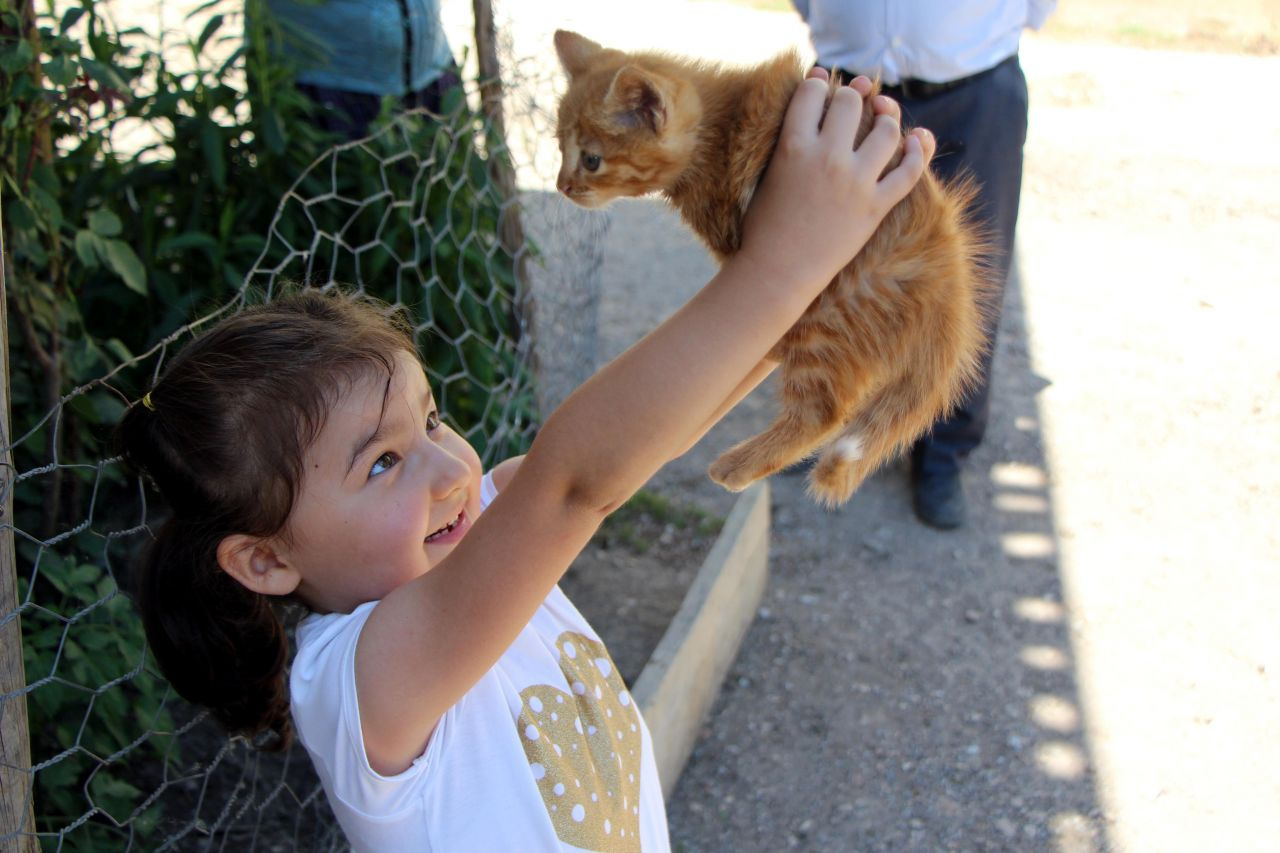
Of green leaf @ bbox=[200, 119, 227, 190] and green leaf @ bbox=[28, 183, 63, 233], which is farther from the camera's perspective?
green leaf @ bbox=[200, 119, 227, 190]

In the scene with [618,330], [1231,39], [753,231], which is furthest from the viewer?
[1231,39]

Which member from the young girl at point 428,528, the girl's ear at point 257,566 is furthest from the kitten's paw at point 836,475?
the girl's ear at point 257,566

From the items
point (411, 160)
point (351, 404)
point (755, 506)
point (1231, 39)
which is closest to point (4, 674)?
point (351, 404)

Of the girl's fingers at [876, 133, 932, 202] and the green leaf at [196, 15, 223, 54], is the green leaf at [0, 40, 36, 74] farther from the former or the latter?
the girl's fingers at [876, 133, 932, 202]

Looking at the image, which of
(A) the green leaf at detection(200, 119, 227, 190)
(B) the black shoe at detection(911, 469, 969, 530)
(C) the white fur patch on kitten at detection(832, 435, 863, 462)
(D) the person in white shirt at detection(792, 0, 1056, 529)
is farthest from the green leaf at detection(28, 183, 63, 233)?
(B) the black shoe at detection(911, 469, 969, 530)

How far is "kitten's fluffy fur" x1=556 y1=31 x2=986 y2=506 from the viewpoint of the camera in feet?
3.70

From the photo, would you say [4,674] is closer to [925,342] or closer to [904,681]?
[925,342]

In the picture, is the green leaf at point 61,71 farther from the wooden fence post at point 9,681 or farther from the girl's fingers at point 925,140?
the girl's fingers at point 925,140

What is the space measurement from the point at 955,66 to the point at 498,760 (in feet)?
7.36

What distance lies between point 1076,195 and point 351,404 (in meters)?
5.25

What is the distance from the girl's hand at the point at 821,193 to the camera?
0.91 m

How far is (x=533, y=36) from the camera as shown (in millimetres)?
6746

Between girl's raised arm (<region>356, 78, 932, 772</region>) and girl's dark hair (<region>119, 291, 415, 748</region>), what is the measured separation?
0.81 ft

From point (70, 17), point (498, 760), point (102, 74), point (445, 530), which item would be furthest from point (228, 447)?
point (70, 17)
